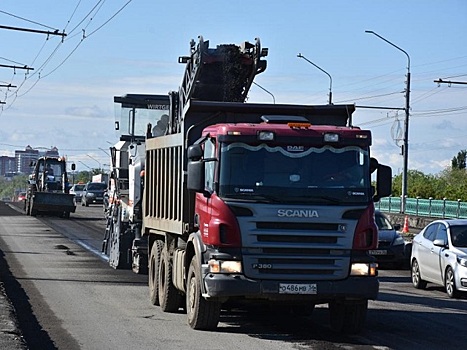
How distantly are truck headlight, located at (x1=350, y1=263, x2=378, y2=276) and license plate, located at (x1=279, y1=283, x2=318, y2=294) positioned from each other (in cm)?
53

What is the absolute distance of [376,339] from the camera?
41.5ft

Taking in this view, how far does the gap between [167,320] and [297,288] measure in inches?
101

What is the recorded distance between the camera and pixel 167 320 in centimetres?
1422

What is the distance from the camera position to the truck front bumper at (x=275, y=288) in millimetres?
12297

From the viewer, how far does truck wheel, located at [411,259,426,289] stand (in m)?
20.0

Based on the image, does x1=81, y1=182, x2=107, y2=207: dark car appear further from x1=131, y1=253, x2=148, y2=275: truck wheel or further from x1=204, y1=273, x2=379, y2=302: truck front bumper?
x1=204, y1=273, x2=379, y2=302: truck front bumper

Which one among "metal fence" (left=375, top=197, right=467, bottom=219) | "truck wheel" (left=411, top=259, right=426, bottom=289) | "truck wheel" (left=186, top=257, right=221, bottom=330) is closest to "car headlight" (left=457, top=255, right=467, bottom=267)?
"truck wheel" (left=411, top=259, right=426, bottom=289)

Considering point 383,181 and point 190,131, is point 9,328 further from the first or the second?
point 383,181

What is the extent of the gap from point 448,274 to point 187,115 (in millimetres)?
6710

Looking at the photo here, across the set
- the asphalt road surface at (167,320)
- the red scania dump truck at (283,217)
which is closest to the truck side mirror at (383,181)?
the red scania dump truck at (283,217)

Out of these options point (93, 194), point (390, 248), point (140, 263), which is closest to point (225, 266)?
point (140, 263)

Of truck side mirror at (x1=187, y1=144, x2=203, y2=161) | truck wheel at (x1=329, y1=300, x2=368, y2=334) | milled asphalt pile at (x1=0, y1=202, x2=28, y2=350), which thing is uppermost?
truck side mirror at (x1=187, y1=144, x2=203, y2=161)

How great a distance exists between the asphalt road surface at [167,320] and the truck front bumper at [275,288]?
542 millimetres

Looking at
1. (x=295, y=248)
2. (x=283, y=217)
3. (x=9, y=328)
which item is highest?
(x=283, y=217)
